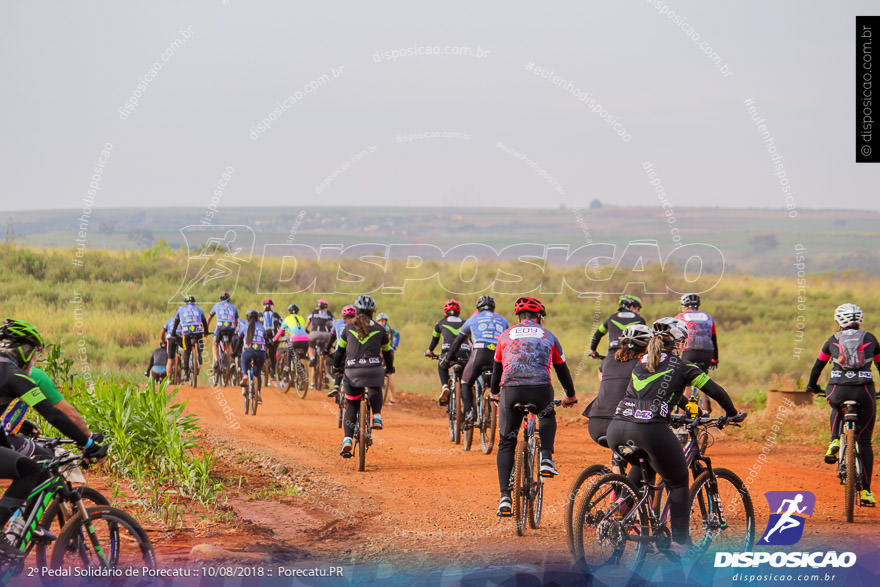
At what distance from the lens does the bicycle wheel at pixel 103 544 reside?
6.42m

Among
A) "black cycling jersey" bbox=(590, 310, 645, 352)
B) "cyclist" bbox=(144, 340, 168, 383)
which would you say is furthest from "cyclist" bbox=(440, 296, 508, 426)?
"cyclist" bbox=(144, 340, 168, 383)

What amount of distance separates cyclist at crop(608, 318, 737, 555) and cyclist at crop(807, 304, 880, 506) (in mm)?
3910

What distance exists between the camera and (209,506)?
420 inches

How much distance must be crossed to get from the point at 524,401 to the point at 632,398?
1.93 metres

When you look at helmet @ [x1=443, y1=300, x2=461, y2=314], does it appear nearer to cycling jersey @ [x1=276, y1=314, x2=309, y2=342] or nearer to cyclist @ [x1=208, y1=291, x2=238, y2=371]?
cyclist @ [x1=208, y1=291, x2=238, y2=371]

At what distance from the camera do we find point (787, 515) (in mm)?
10664

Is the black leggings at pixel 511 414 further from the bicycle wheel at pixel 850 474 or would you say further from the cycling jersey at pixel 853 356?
Answer: the cycling jersey at pixel 853 356

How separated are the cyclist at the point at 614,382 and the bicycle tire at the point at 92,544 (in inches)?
151

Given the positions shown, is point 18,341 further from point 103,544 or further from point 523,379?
point 523,379

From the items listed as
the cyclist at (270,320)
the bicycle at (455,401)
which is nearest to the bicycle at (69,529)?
the bicycle at (455,401)

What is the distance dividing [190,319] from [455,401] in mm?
8286

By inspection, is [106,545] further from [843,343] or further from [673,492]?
[843,343]

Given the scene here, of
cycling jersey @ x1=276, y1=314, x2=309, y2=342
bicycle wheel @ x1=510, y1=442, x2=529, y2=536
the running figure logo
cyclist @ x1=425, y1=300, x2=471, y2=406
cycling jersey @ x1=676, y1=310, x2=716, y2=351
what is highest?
cycling jersey @ x1=676, y1=310, x2=716, y2=351

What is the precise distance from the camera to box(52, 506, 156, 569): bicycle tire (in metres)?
6.40
